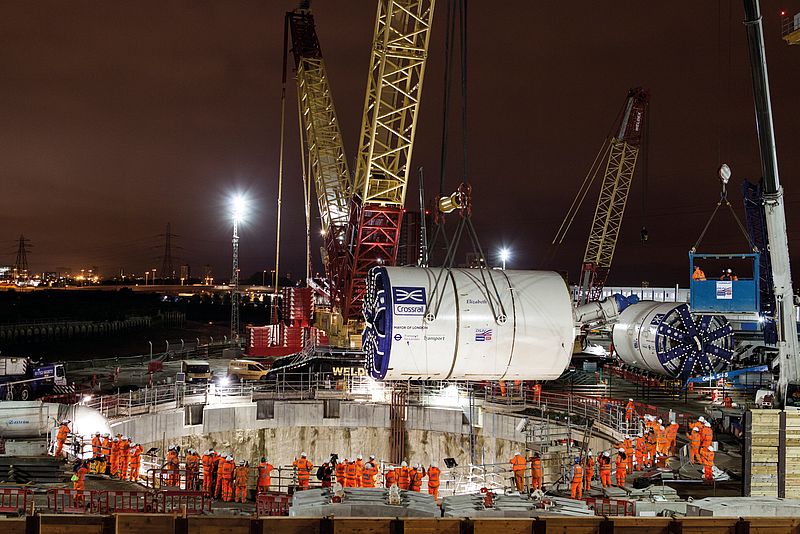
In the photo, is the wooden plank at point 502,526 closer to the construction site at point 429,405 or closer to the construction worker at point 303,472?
the construction site at point 429,405

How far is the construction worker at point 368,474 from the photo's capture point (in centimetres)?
1747

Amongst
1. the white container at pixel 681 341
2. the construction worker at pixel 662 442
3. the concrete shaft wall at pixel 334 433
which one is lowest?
the concrete shaft wall at pixel 334 433

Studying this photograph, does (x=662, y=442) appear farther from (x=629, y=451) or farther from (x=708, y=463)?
(x=708, y=463)

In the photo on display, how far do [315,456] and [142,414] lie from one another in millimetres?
8441

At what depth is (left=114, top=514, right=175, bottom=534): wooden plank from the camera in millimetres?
12547

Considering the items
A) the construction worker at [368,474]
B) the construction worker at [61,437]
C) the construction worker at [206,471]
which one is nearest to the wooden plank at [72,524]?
the construction worker at [206,471]

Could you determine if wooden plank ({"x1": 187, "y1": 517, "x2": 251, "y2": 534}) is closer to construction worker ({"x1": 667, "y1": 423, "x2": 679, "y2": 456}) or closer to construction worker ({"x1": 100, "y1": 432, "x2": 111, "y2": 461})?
construction worker ({"x1": 100, "y1": 432, "x2": 111, "y2": 461})

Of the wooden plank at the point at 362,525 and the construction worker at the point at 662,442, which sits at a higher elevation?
the construction worker at the point at 662,442

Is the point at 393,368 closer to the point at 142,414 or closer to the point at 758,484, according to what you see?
the point at 758,484

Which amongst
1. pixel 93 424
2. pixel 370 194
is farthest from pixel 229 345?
pixel 93 424

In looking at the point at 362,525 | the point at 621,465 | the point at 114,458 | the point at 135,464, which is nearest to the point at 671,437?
the point at 621,465

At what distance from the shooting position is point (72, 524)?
494 inches

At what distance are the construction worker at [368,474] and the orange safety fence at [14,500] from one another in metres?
8.43

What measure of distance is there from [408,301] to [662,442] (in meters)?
11.1
